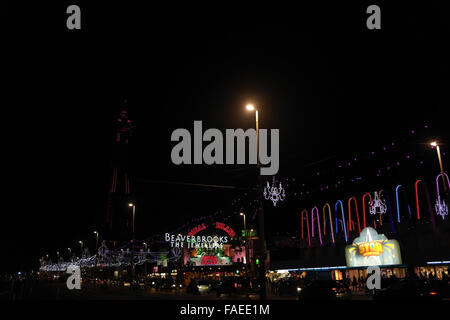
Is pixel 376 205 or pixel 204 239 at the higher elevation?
pixel 376 205

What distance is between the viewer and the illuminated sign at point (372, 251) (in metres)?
36.2

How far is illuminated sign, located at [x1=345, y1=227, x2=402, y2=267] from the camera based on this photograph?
3616 cm

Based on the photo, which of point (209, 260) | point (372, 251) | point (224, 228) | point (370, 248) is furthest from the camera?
point (224, 228)

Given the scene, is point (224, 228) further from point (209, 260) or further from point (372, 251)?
point (372, 251)

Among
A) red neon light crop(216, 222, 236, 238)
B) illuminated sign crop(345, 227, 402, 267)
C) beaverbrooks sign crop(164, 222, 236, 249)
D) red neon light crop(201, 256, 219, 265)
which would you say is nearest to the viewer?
illuminated sign crop(345, 227, 402, 267)

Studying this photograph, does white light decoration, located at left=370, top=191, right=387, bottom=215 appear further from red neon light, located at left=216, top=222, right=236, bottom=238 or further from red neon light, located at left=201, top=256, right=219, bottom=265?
red neon light, located at left=201, top=256, right=219, bottom=265

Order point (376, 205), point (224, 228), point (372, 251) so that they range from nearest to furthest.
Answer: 1. point (376, 205)
2. point (372, 251)
3. point (224, 228)

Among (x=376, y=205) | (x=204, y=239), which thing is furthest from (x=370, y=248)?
(x=204, y=239)

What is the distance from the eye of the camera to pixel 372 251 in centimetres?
3794

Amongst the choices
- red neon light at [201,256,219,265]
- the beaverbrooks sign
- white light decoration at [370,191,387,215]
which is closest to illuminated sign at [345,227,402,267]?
white light decoration at [370,191,387,215]

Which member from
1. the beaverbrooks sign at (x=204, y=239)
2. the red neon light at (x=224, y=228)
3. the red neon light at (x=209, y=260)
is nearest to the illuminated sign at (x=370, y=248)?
the beaverbrooks sign at (x=204, y=239)
